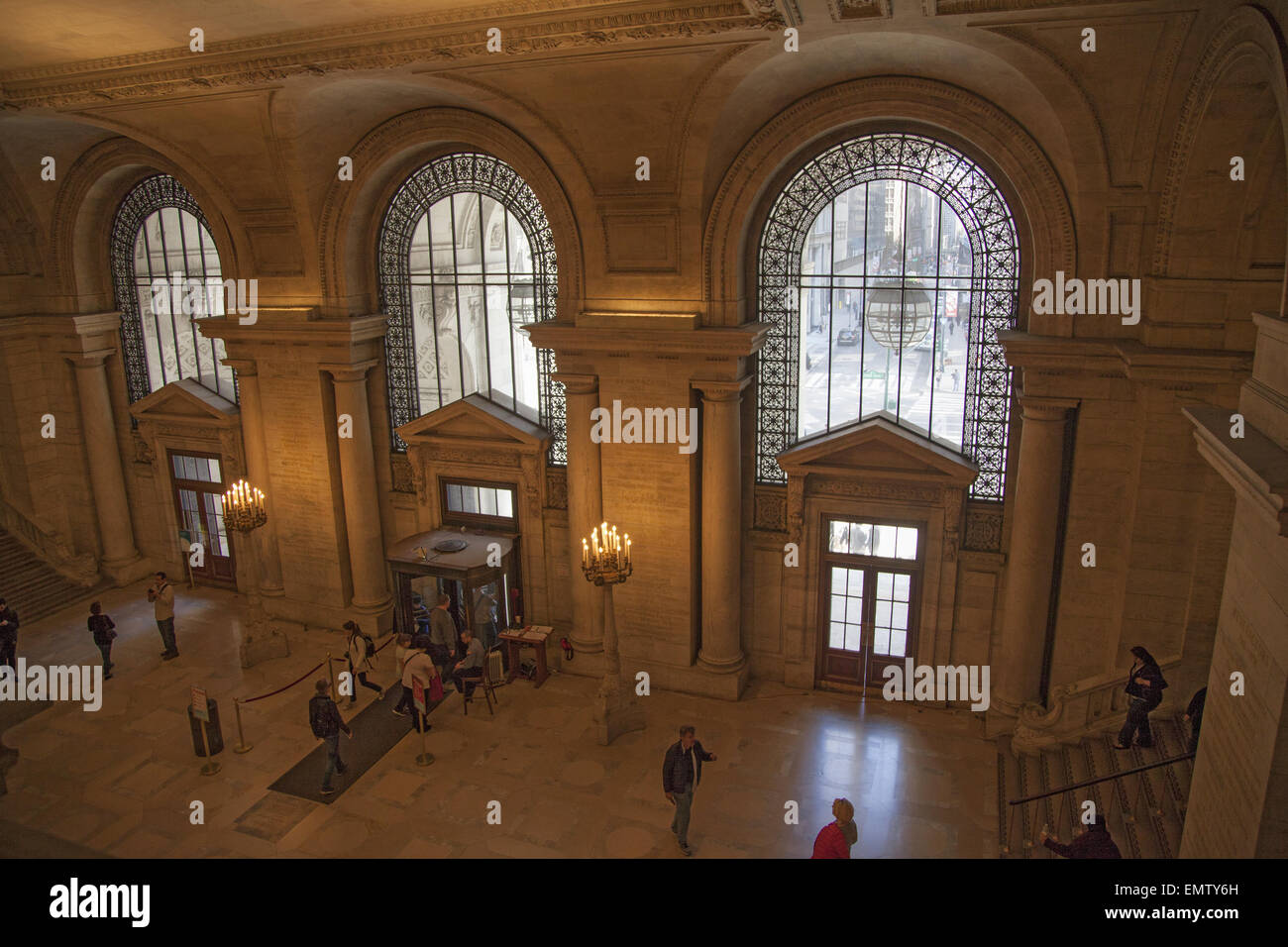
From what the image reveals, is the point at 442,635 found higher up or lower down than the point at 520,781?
higher up

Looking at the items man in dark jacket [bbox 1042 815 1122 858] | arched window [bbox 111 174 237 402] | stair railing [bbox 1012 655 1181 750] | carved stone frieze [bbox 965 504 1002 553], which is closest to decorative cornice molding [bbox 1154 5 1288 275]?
carved stone frieze [bbox 965 504 1002 553]

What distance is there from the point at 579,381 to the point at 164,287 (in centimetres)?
888

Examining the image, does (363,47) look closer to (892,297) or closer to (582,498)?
(582,498)

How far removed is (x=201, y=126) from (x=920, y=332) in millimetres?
10140

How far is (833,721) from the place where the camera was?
12.3m

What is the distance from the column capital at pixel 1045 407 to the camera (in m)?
10.4

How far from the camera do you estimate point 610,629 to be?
1187cm

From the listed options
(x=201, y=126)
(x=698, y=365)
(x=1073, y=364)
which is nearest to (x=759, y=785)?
(x=698, y=365)

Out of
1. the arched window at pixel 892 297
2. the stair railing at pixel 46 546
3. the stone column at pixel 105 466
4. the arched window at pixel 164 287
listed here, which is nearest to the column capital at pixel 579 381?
the arched window at pixel 892 297

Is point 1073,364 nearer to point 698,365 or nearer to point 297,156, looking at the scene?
point 698,365

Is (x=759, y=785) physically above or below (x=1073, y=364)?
below

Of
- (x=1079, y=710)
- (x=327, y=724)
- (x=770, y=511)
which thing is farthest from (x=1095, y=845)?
(x=327, y=724)

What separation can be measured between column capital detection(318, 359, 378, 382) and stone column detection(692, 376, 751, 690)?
5501mm

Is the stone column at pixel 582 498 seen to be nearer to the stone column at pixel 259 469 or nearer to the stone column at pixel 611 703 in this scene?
the stone column at pixel 611 703
